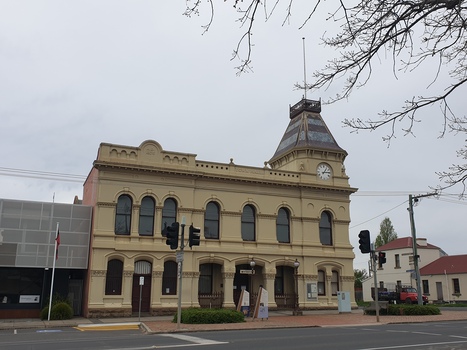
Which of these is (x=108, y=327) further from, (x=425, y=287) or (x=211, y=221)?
(x=425, y=287)

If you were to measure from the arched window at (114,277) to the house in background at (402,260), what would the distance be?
34.5 m

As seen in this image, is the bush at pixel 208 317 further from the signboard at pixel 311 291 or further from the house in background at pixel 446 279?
the house in background at pixel 446 279

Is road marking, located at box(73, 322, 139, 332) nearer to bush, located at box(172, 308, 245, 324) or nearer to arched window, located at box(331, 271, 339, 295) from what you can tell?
bush, located at box(172, 308, 245, 324)

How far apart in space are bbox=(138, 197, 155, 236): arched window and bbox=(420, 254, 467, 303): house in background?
34656 mm

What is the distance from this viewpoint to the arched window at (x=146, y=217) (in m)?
28.6

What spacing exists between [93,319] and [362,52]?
2345 cm

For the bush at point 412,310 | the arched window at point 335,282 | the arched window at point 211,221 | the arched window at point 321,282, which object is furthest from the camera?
the arched window at point 335,282

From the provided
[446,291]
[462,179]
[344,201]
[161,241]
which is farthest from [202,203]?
[446,291]

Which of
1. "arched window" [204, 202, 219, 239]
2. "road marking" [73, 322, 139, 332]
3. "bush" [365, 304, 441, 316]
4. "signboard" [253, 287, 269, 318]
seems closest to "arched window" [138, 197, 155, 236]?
"arched window" [204, 202, 219, 239]

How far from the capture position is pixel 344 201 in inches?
1353

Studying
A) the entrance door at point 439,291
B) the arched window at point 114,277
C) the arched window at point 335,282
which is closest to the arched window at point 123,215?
the arched window at point 114,277

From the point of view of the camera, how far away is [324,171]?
113ft

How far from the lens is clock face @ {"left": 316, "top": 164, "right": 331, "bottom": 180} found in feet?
112

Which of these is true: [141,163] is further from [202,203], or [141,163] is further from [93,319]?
[93,319]
